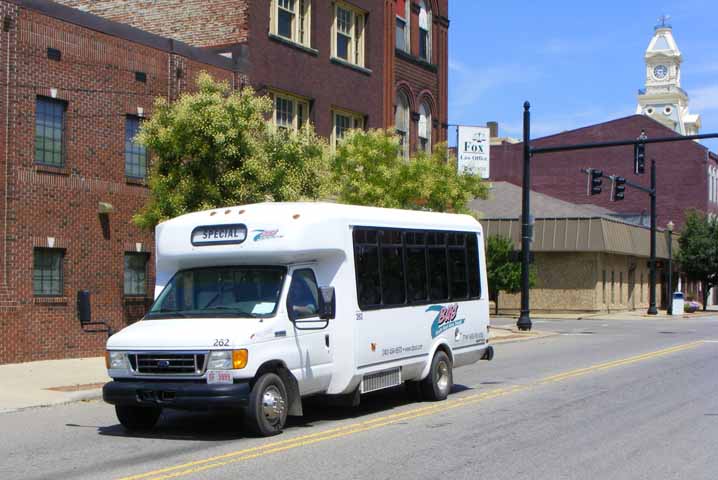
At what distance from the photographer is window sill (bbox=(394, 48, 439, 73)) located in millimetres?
33875

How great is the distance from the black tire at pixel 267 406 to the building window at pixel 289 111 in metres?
17.0

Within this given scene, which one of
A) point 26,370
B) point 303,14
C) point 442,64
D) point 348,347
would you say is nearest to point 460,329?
point 348,347

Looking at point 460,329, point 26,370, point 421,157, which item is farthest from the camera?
point 421,157

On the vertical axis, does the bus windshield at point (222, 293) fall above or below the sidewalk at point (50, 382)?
above

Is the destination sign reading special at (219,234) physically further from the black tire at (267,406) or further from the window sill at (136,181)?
the window sill at (136,181)

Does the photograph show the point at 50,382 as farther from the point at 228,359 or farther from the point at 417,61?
the point at 417,61

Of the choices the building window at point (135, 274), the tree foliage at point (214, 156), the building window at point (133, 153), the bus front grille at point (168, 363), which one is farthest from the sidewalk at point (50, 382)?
the building window at point (133, 153)

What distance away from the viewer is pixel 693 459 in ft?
32.4

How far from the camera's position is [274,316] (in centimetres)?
1113

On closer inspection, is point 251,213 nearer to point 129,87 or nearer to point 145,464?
point 145,464

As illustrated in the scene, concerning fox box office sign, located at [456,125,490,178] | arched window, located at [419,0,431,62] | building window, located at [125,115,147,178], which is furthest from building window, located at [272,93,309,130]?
arched window, located at [419,0,431,62]

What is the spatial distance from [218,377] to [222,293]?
1372mm

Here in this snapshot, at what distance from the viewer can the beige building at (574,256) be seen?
5200cm

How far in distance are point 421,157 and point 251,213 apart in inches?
662
